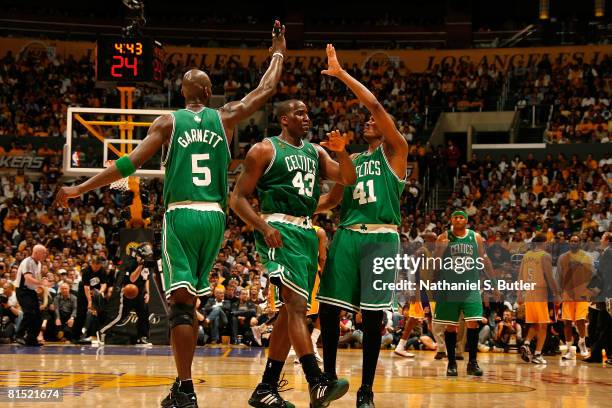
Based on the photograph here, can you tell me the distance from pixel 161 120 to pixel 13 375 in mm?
4267

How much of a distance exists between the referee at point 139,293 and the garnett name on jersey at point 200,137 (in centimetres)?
922

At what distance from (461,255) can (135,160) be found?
6.10 meters

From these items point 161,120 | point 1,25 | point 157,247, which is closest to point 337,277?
point 161,120

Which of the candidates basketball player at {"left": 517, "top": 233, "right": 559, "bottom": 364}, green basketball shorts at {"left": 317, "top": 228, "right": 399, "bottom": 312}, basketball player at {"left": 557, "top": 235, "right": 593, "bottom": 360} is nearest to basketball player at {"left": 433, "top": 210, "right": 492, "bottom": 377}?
basketball player at {"left": 517, "top": 233, "right": 559, "bottom": 364}

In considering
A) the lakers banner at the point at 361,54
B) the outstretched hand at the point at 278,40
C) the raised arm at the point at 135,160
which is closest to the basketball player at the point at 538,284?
the outstretched hand at the point at 278,40

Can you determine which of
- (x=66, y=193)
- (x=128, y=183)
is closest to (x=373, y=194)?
(x=66, y=193)

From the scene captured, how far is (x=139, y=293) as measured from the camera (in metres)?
15.6

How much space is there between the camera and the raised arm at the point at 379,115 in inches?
282

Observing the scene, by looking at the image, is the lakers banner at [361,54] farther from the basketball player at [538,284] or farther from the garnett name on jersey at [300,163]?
the garnett name on jersey at [300,163]

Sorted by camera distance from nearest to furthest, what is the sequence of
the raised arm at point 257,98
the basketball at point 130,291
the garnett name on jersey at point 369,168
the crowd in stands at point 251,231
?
the raised arm at point 257,98, the garnett name on jersey at point 369,168, the basketball at point 130,291, the crowd in stands at point 251,231

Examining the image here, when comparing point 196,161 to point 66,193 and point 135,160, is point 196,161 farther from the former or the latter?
point 66,193

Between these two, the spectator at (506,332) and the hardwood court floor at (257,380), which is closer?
the hardwood court floor at (257,380)

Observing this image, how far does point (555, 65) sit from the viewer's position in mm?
31328

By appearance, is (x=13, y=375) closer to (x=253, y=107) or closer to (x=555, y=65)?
(x=253, y=107)
